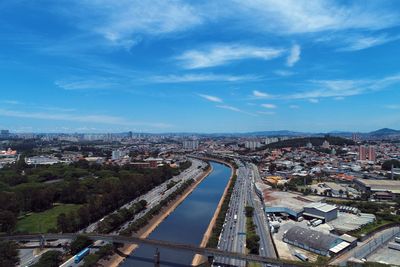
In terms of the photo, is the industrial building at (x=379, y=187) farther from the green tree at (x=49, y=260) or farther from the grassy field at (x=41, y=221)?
the green tree at (x=49, y=260)

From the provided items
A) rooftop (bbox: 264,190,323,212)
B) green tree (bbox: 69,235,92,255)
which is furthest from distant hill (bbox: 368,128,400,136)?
green tree (bbox: 69,235,92,255)

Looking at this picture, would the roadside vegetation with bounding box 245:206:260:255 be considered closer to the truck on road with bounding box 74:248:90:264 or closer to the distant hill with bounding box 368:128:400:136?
the truck on road with bounding box 74:248:90:264

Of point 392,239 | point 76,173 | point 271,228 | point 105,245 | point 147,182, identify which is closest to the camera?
point 105,245

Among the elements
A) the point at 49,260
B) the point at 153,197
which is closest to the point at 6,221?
the point at 49,260

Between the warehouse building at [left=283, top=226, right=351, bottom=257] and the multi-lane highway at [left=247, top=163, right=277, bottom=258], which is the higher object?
the warehouse building at [left=283, top=226, right=351, bottom=257]

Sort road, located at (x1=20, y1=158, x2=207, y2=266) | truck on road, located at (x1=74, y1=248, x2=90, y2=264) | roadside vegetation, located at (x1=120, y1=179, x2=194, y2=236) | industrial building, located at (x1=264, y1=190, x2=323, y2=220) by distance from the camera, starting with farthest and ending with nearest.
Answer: industrial building, located at (x1=264, y1=190, x2=323, y2=220), roadside vegetation, located at (x1=120, y1=179, x2=194, y2=236), road, located at (x1=20, y1=158, x2=207, y2=266), truck on road, located at (x1=74, y1=248, x2=90, y2=264)

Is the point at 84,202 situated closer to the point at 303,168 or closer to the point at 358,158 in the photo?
the point at 303,168

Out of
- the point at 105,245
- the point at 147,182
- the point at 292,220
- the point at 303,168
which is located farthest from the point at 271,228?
the point at 303,168
